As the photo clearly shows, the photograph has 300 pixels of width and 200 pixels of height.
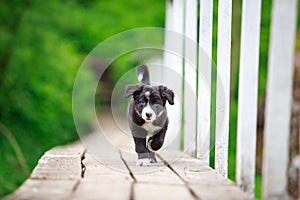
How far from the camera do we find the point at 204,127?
11.0 feet

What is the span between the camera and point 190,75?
3756 millimetres

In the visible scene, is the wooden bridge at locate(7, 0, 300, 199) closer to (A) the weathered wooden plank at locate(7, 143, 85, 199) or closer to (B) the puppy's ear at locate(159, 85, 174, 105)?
(A) the weathered wooden plank at locate(7, 143, 85, 199)

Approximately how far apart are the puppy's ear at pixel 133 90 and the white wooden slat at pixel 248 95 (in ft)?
2.11

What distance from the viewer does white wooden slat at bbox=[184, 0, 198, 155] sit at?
12.1 feet

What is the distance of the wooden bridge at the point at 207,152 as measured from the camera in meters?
2.23

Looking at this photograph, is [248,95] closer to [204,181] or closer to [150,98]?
[204,181]

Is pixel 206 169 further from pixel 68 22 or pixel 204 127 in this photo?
pixel 68 22

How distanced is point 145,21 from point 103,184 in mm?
8165

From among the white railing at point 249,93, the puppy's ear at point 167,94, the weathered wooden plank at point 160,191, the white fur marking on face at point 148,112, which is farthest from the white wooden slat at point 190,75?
the weathered wooden plank at point 160,191

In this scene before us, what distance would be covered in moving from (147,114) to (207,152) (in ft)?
1.80

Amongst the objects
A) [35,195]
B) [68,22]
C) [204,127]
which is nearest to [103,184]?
[35,195]

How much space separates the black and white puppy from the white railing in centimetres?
26

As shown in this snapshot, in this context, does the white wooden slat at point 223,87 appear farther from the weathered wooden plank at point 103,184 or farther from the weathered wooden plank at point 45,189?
the weathered wooden plank at point 45,189

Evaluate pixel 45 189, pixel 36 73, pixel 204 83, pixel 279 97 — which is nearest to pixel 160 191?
pixel 45 189
